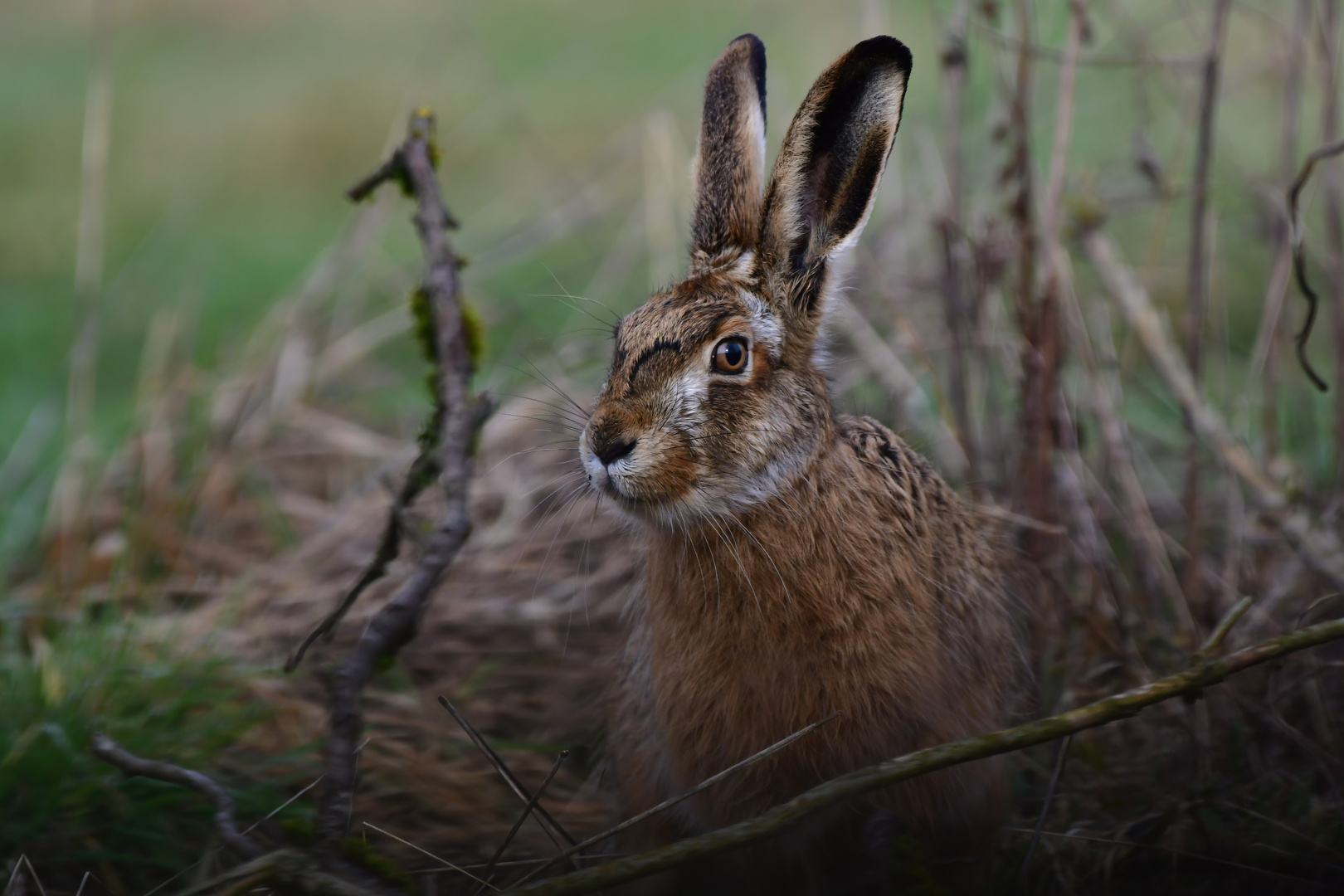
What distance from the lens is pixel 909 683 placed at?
2434mm

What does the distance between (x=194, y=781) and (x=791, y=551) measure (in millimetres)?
1147

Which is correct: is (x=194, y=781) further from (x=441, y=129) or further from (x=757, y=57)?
(x=441, y=129)

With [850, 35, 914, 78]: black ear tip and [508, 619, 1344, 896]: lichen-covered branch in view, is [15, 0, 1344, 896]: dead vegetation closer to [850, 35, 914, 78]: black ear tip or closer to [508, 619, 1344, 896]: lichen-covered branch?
[508, 619, 1344, 896]: lichen-covered branch

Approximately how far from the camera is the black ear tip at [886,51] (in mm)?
2377

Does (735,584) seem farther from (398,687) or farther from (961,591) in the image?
(398,687)

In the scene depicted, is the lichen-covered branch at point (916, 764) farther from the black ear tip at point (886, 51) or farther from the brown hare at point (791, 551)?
the black ear tip at point (886, 51)

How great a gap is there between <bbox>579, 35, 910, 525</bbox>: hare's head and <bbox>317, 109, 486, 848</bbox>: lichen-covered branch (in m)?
0.26

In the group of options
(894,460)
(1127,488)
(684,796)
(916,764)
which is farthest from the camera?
(1127,488)

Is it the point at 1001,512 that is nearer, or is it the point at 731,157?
the point at 731,157

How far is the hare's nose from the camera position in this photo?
2.30m

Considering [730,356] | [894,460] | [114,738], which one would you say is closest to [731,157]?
[730,356]

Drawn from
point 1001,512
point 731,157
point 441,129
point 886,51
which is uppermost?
point 441,129

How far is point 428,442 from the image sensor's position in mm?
2533

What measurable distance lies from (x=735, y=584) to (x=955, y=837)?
0.69m
